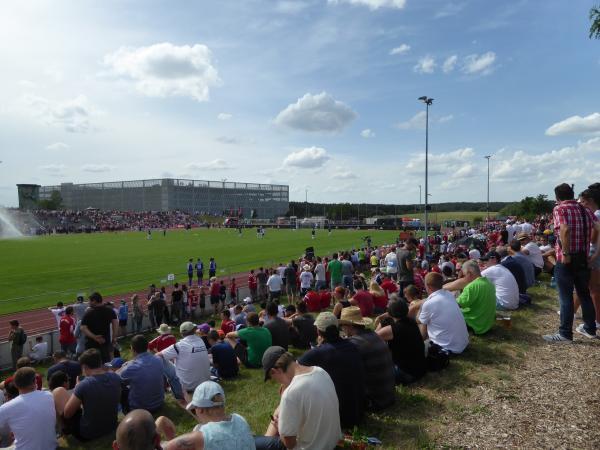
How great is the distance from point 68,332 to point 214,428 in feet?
37.1

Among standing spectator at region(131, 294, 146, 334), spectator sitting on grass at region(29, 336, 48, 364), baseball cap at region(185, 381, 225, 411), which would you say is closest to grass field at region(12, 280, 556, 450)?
baseball cap at region(185, 381, 225, 411)

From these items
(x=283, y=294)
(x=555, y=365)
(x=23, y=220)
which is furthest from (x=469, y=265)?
(x=23, y=220)

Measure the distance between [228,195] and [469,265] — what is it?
162 metres

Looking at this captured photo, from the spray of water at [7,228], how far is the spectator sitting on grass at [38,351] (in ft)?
223

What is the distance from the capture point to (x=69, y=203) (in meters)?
171

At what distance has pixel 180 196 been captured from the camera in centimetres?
15312

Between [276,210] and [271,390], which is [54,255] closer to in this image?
[271,390]

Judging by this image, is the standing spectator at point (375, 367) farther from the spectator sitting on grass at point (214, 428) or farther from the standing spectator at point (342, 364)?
the spectator sitting on grass at point (214, 428)

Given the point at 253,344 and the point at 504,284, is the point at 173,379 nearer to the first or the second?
the point at 253,344

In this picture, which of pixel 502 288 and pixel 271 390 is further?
pixel 502 288

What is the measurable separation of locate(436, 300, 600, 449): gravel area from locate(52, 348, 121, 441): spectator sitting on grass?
13.4ft

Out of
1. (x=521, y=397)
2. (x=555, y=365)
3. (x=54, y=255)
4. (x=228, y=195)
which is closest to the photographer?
(x=521, y=397)

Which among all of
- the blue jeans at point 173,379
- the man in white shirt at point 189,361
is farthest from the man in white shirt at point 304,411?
the blue jeans at point 173,379

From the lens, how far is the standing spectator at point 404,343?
5619 mm
